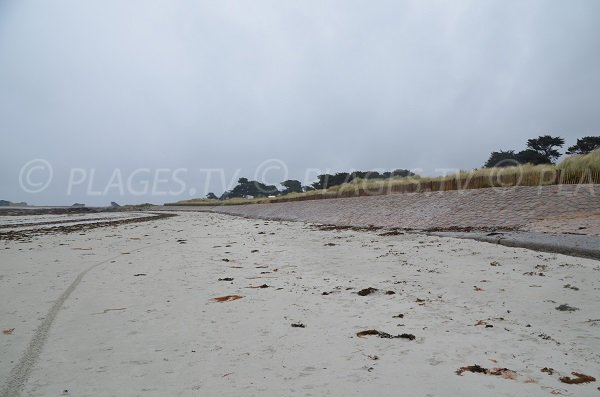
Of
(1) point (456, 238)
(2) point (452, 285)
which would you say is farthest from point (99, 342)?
(1) point (456, 238)

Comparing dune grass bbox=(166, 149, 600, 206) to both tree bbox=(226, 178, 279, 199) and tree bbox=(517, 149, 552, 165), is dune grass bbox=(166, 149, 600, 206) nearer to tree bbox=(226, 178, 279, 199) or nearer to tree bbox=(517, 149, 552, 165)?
tree bbox=(517, 149, 552, 165)

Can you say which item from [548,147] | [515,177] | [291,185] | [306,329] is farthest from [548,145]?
[291,185]

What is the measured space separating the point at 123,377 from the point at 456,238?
295 inches

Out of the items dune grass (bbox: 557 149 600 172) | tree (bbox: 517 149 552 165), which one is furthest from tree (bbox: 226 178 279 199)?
dune grass (bbox: 557 149 600 172)

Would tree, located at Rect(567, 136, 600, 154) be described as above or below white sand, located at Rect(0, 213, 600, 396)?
above

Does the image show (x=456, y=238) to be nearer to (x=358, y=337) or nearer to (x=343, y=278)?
(x=343, y=278)

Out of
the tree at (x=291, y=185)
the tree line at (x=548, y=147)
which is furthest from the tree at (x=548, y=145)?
the tree at (x=291, y=185)

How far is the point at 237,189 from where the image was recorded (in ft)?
314

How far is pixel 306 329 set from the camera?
9.80 feet

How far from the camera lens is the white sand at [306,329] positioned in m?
2.12

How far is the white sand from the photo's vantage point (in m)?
2.12

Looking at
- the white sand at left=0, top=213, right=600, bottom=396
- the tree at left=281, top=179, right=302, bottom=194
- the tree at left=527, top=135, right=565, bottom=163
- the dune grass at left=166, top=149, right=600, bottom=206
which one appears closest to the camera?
the white sand at left=0, top=213, right=600, bottom=396

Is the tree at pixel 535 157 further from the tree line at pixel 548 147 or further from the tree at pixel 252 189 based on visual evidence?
the tree at pixel 252 189

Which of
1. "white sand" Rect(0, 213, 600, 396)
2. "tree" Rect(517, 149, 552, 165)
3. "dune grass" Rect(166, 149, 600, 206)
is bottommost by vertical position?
"white sand" Rect(0, 213, 600, 396)
